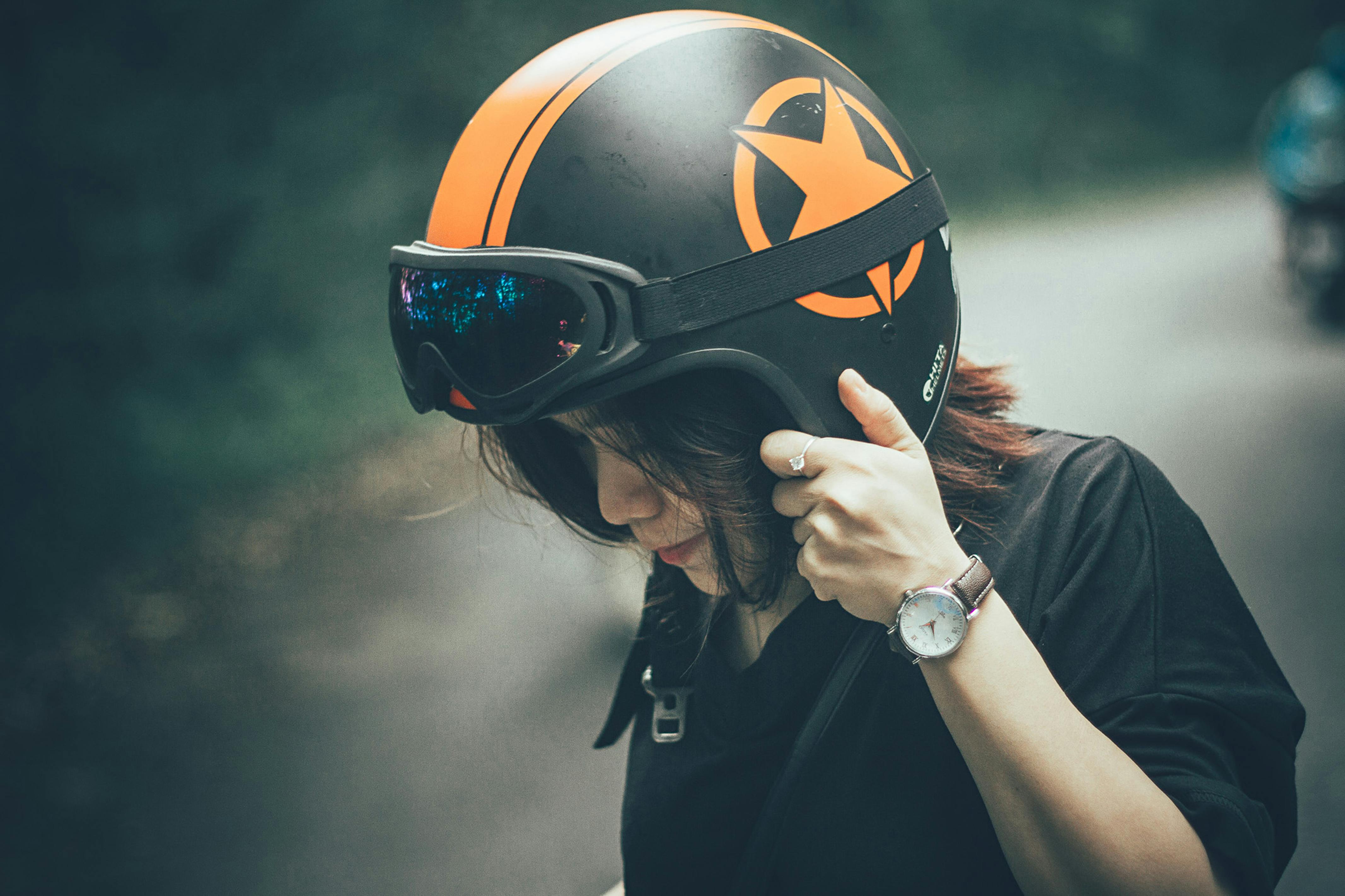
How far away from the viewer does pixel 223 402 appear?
16.4ft

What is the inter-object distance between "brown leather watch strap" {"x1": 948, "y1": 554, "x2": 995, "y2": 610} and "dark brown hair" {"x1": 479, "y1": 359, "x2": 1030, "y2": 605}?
243mm

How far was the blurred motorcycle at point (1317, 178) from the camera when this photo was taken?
7.28m

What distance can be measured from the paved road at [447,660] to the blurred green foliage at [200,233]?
45 centimetres

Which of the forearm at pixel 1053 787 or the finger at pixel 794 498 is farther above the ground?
the finger at pixel 794 498

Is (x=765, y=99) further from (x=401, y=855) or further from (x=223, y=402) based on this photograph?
(x=223, y=402)

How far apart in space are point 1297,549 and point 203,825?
4.59m

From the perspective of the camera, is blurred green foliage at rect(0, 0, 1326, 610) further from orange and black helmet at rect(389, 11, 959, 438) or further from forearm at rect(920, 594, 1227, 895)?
forearm at rect(920, 594, 1227, 895)

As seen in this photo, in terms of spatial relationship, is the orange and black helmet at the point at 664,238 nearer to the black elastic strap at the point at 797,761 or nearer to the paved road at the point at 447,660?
the black elastic strap at the point at 797,761

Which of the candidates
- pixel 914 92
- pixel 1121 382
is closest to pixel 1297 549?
pixel 1121 382

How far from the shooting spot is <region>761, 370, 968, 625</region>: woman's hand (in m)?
1.06

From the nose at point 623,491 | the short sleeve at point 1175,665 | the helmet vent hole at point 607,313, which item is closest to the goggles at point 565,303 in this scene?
the helmet vent hole at point 607,313

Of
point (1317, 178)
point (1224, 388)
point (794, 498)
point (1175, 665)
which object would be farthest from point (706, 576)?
point (1317, 178)

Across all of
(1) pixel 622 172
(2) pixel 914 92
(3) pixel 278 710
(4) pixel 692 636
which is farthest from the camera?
(2) pixel 914 92

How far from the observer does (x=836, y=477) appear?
1116mm
